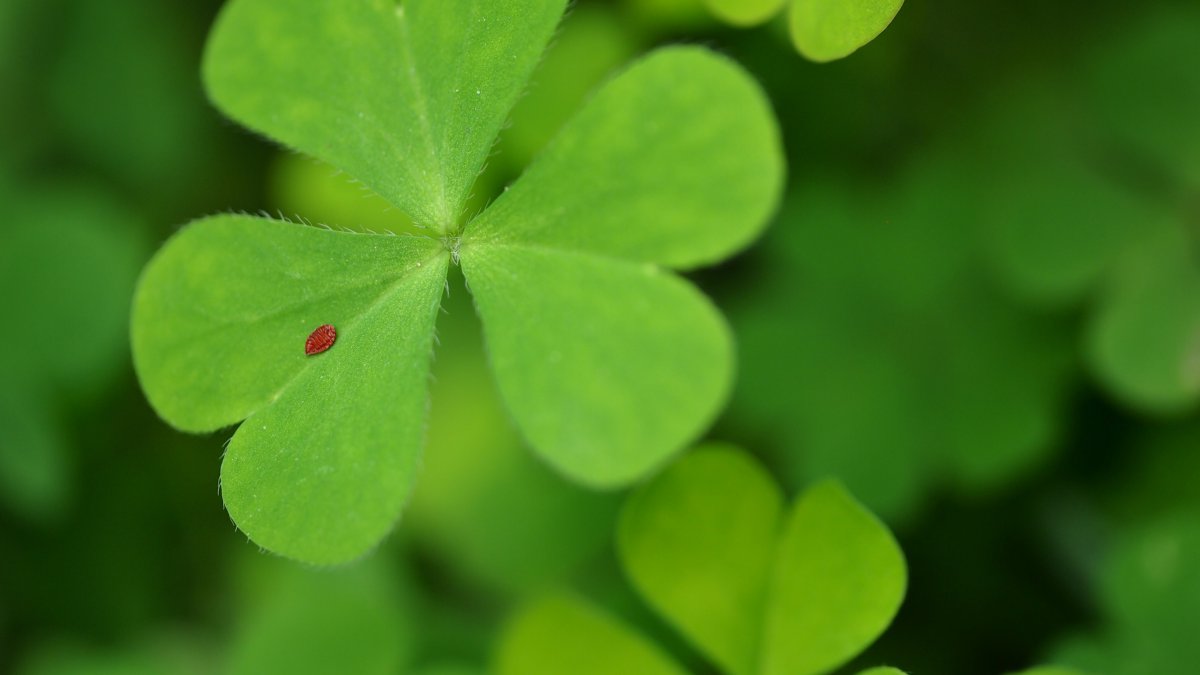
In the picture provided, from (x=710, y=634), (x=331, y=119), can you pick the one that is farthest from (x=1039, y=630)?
(x=331, y=119)

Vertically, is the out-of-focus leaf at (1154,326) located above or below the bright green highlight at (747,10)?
below

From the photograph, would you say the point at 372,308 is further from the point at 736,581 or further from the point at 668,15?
the point at 668,15

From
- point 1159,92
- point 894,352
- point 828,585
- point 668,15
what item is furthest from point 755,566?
point 1159,92

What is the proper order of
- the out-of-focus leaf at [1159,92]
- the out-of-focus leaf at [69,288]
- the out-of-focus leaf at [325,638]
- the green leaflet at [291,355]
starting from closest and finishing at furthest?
the green leaflet at [291,355], the out-of-focus leaf at [325,638], the out-of-focus leaf at [1159,92], the out-of-focus leaf at [69,288]

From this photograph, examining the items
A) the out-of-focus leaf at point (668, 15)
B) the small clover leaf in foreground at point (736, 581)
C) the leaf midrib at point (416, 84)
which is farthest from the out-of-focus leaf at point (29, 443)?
the out-of-focus leaf at point (668, 15)

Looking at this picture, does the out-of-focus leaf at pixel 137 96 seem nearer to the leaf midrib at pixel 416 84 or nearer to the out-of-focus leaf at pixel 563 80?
the out-of-focus leaf at pixel 563 80

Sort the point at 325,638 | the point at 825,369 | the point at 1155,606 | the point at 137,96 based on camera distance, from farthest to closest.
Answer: the point at 137,96, the point at 825,369, the point at 325,638, the point at 1155,606

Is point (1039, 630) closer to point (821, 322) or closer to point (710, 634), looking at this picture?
point (821, 322)

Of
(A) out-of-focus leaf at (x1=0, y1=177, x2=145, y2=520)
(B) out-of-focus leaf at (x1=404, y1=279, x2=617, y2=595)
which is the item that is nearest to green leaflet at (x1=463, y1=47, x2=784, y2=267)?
(B) out-of-focus leaf at (x1=404, y1=279, x2=617, y2=595)
